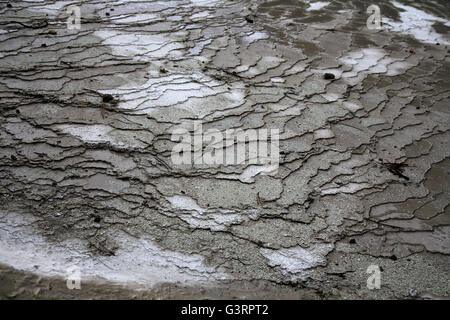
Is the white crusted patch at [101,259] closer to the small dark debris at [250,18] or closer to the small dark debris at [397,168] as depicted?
the small dark debris at [397,168]

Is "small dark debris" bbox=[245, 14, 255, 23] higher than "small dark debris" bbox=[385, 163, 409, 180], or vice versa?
"small dark debris" bbox=[245, 14, 255, 23]

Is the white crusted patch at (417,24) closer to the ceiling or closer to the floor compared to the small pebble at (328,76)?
closer to the ceiling

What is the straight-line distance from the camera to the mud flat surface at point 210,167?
156 cm

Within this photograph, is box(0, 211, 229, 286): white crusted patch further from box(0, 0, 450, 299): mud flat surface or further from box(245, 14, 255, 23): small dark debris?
→ box(245, 14, 255, 23): small dark debris

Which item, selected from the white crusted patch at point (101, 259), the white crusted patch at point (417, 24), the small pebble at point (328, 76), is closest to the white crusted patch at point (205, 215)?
the white crusted patch at point (101, 259)

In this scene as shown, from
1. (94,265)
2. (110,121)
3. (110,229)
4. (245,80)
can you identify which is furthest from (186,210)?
(245,80)

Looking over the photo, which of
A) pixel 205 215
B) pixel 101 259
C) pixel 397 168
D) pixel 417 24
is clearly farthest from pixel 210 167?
pixel 417 24

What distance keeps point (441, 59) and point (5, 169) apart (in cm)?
405

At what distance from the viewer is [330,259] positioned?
1.67 meters

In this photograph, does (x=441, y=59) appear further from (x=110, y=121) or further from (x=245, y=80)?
(x=110, y=121)

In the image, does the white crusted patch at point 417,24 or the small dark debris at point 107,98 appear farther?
the white crusted patch at point 417,24

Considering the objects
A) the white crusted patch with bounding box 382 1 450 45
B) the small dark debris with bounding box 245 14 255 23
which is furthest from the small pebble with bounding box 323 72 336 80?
the white crusted patch with bounding box 382 1 450 45

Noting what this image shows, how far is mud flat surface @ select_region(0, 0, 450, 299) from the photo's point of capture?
1562 mm

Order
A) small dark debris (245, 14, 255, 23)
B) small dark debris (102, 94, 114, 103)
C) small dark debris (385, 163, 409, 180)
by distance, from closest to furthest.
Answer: small dark debris (385, 163, 409, 180), small dark debris (102, 94, 114, 103), small dark debris (245, 14, 255, 23)
